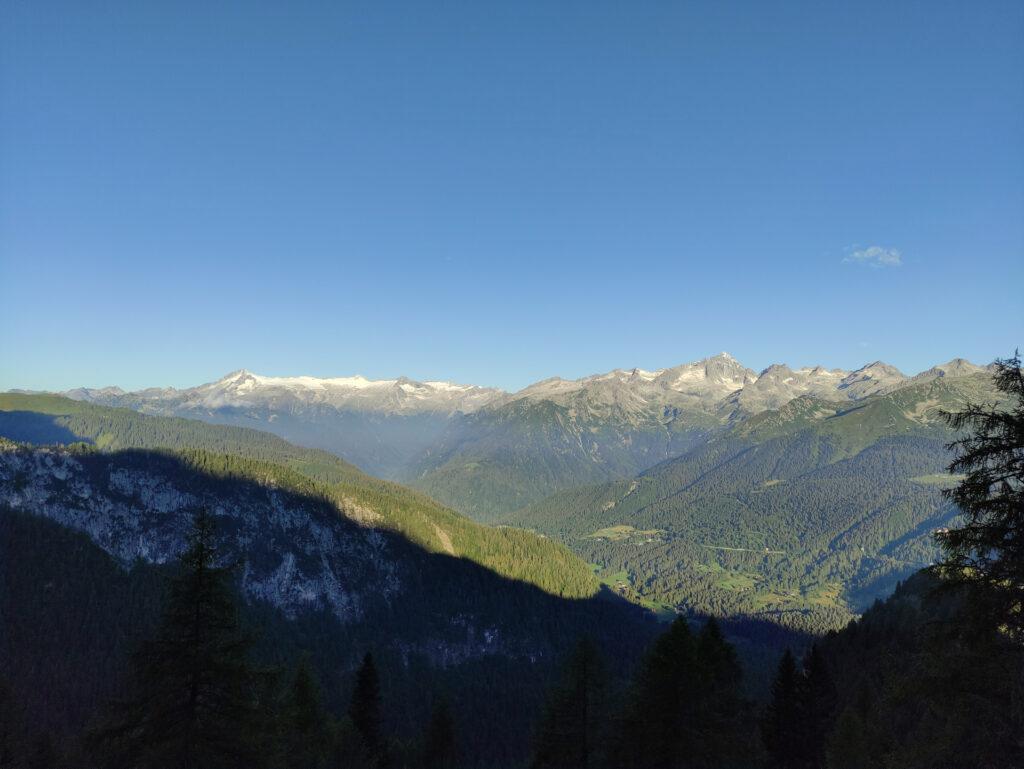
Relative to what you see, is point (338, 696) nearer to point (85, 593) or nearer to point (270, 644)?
point (270, 644)

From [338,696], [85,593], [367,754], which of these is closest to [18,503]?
[85,593]

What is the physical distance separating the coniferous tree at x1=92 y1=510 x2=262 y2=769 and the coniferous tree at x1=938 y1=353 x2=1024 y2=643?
2460 centimetres

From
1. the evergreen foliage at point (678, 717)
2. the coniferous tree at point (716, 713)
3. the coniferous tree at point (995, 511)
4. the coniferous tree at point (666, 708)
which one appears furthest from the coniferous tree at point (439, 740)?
the coniferous tree at point (995, 511)

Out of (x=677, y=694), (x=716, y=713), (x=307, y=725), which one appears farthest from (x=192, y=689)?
(x=307, y=725)

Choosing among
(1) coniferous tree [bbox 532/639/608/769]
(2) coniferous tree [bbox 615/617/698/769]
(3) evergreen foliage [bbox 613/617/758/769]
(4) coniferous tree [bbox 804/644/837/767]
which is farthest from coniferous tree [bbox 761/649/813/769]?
(2) coniferous tree [bbox 615/617/698/769]

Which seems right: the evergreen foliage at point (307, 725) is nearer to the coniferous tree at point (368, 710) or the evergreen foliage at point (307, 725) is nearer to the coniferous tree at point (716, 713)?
the coniferous tree at point (368, 710)

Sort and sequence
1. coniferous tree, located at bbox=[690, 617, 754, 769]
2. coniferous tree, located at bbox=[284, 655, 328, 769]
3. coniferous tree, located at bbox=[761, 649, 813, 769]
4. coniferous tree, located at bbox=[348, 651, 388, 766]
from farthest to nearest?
1. coniferous tree, located at bbox=[348, 651, 388, 766]
2. coniferous tree, located at bbox=[284, 655, 328, 769]
3. coniferous tree, located at bbox=[761, 649, 813, 769]
4. coniferous tree, located at bbox=[690, 617, 754, 769]

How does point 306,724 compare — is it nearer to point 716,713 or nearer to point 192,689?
point 192,689

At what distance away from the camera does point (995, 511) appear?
15656mm

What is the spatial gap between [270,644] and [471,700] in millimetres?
67847

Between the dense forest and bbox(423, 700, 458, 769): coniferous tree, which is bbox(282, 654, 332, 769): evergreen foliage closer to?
the dense forest

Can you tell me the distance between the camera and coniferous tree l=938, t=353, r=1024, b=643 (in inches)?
589

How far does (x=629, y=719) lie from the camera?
119ft

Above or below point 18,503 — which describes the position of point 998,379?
above
